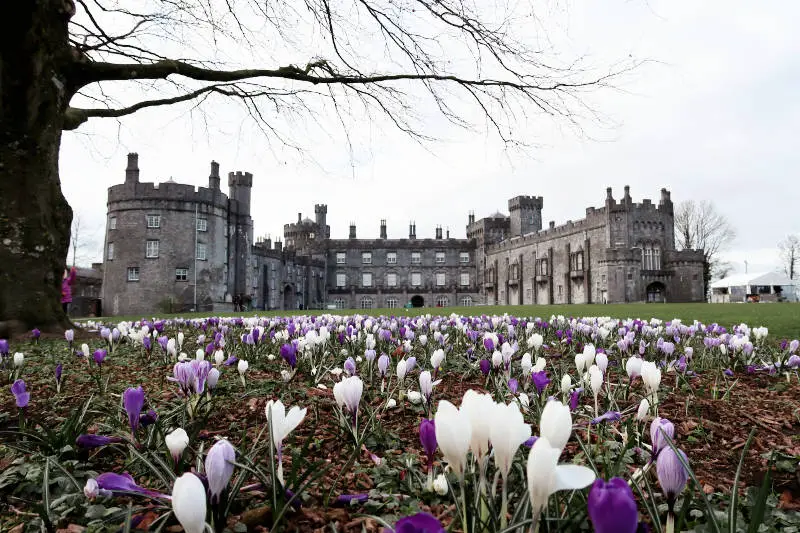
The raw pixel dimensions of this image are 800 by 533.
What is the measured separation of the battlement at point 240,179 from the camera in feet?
140

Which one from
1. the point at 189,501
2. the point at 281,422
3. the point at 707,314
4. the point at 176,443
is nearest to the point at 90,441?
the point at 176,443

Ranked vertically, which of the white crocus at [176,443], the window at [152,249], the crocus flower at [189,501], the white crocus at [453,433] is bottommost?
the white crocus at [176,443]

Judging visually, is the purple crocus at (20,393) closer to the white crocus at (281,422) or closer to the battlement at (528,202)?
the white crocus at (281,422)

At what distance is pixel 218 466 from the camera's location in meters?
1.10

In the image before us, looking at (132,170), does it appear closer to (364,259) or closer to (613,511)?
(364,259)

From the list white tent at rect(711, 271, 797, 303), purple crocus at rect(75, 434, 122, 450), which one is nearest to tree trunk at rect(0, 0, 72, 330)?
purple crocus at rect(75, 434, 122, 450)

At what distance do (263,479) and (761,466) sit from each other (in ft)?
6.52

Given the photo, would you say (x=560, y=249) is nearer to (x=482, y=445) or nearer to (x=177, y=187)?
(x=177, y=187)

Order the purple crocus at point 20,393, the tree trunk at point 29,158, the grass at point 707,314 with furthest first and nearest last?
the grass at point 707,314
the tree trunk at point 29,158
the purple crocus at point 20,393

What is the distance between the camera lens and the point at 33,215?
6570 mm

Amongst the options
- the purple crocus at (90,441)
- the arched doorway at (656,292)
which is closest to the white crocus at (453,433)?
the purple crocus at (90,441)

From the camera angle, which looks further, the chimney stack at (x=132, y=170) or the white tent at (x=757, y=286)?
the white tent at (x=757, y=286)

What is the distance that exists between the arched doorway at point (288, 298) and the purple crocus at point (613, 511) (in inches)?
2197

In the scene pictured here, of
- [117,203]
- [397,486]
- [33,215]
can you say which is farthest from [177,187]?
[397,486]
